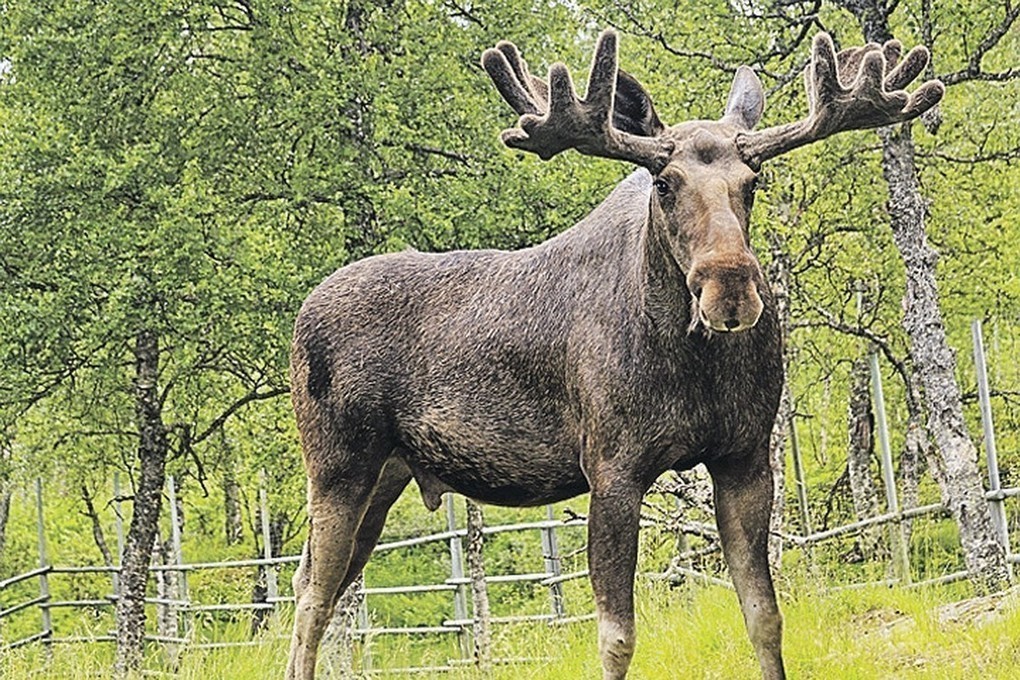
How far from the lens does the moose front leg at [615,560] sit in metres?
4.27

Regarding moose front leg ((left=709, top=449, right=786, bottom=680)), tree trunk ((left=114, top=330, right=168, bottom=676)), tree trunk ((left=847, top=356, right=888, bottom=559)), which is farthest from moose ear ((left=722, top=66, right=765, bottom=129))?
tree trunk ((left=847, top=356, right=888, bottom=559))

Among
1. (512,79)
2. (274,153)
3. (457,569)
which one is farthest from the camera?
(457,569)

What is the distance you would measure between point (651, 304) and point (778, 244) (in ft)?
37.8

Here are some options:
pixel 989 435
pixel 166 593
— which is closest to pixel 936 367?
pixel 989 435

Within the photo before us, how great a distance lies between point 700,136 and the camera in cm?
418

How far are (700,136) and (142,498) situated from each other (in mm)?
12855

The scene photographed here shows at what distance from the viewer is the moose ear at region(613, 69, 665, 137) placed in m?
4.48

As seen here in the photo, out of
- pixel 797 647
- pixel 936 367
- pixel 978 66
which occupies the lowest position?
pixel 797 647

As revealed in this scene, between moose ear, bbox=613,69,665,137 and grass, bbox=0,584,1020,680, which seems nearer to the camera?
moose ear, bbox=613,69,665,137

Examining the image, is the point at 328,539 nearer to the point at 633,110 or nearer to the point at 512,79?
the point at 512,79

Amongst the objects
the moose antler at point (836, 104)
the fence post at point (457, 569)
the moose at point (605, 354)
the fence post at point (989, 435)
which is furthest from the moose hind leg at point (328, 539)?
the fence post at point (457, 569)

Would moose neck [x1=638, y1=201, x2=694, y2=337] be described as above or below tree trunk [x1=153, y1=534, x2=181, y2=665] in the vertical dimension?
above

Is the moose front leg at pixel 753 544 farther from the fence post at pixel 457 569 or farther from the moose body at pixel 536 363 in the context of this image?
the fence post at pixel 457 569

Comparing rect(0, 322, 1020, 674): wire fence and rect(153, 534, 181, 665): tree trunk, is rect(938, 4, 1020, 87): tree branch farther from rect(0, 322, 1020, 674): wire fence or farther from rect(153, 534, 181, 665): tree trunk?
rect(153, 534, 181, 665): tree trunk
